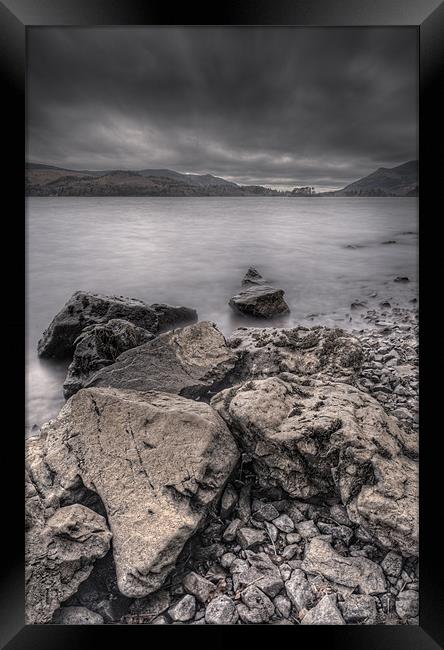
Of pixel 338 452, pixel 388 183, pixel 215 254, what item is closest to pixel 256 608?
pixel 338 452

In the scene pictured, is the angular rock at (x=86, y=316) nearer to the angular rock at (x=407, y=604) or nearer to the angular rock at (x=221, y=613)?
the angular rock at (x=221, y=613)

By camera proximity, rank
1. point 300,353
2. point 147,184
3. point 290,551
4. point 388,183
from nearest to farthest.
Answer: point 290,551 → point 388,183 → point 300,353 → point 147,184

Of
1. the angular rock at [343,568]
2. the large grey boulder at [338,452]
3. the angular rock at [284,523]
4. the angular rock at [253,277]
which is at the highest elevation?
the angular rock at [253,277]

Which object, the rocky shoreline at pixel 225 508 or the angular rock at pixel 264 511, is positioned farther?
the angular rock at pixel 264 511

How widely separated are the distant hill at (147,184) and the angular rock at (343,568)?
2117 millimetres

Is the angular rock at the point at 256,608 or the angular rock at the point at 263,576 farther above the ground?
the angular rock at the point at 263,576

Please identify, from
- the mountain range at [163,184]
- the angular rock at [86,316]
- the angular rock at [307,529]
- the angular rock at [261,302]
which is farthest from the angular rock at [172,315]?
the angular rock at [307,529]

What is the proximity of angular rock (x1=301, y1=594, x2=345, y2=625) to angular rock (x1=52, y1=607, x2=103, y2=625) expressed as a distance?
3.16 ft

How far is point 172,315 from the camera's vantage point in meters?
2.85

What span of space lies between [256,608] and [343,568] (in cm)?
45

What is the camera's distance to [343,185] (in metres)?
2.68

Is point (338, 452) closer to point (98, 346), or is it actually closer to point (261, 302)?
point (261, 302)

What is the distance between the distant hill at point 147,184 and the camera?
262 centimetres
